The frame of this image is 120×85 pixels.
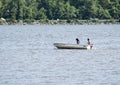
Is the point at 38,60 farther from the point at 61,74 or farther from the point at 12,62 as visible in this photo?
the point at 61,74

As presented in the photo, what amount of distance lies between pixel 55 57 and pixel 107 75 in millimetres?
19569

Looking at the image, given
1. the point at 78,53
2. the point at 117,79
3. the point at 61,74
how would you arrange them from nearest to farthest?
the point at 117,79, the point at 61,74, the point at 78,53

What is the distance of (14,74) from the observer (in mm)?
63312

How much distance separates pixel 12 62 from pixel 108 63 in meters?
9.76

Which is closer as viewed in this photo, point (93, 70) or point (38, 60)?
point (93, 70)

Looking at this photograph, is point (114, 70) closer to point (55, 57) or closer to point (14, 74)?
point (14, 74)

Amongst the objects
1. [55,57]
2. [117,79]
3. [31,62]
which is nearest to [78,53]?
[55,57]

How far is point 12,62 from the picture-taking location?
7481 centimetres

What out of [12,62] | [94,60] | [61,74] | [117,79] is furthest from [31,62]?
[117,79]

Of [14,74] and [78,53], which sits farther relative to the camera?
[78,53]

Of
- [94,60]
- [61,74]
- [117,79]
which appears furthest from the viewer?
[94,60]

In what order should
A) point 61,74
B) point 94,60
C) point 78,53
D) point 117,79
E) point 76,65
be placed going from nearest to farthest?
1. point 117,79
2. point 61,74
3. point 76,65
4. point 94,60
5. point 78,53

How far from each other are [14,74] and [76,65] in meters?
9.21

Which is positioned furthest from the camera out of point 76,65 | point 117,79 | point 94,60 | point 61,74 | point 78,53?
point 78,53
